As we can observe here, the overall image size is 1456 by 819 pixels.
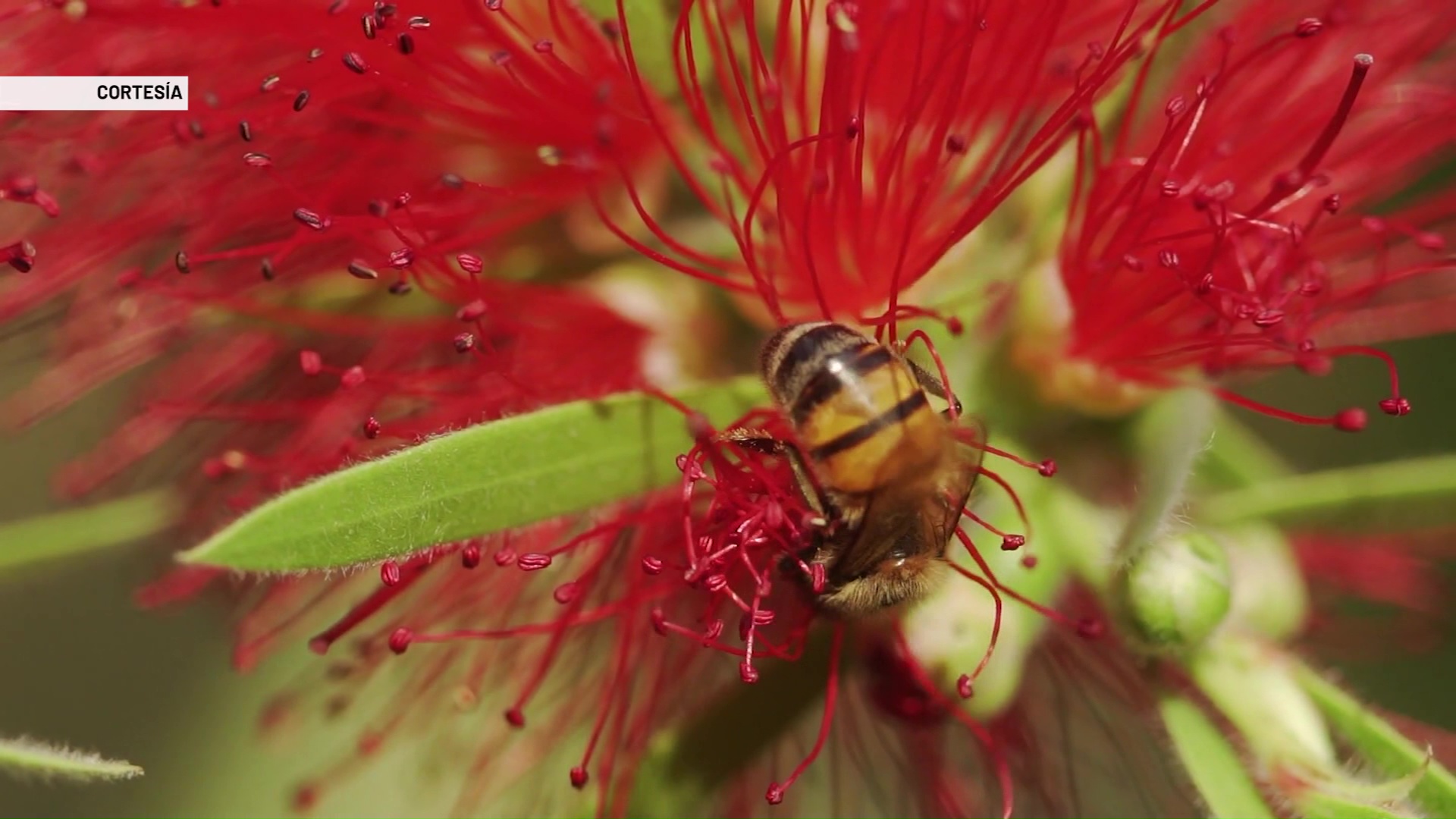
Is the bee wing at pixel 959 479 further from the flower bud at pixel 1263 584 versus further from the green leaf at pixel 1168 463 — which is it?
the flower bud at pixel 1263 584

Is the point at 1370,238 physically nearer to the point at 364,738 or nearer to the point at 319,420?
the point at 319,420

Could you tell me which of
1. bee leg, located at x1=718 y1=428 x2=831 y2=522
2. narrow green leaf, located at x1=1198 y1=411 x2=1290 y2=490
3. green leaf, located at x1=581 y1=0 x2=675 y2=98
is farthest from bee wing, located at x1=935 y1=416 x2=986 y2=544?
green leaf, located at x1=581 y1=0 x2=675 y2=98

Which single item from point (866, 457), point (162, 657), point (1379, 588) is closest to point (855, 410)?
point (866, 457)

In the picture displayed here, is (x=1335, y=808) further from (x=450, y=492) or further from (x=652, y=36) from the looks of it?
(x=652, y=36)

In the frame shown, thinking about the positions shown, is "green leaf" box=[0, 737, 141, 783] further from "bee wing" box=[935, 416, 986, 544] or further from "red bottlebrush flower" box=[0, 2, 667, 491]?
"bee wing" box=[935, 416, 986, 544]

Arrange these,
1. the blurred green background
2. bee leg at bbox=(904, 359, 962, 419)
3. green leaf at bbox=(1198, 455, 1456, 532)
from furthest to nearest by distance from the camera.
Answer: the blurred green background, green leaf at bbox=(1198, 455, 1456, 532), bee leg at bbox=(904, 359, 962, 419)

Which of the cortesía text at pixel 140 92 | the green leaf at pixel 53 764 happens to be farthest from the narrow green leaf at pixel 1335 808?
the cortesía text at pixel 140 92

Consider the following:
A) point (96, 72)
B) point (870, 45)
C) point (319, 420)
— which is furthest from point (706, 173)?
point (96, 72)

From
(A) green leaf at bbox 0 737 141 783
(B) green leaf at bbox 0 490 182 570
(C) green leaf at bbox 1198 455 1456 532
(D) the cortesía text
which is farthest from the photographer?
(B) green leaf at bbox 0 490 182 570
